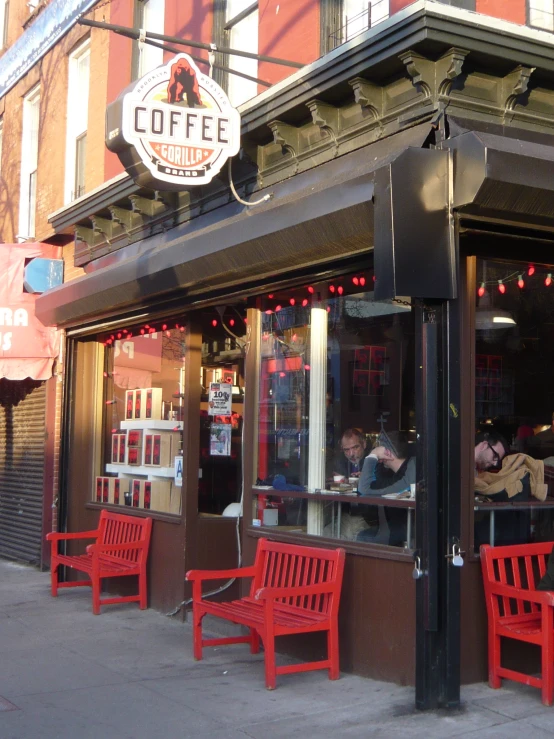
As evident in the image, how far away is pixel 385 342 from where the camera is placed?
23.6ft

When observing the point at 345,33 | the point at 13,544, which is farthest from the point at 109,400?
the point at 345,33

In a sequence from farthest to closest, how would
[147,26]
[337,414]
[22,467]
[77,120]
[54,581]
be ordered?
1. [22,467]
2. [77,120]
3. [147,26]
4. [54,581]
5. [337,414]

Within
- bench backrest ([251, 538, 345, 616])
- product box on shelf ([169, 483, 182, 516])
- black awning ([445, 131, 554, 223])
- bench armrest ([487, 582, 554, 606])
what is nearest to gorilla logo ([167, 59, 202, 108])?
black awning ([445, 131, 554, 223])

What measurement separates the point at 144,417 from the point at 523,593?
223 inches

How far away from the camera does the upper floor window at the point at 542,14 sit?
712 cm

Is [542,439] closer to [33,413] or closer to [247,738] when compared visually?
[247,738]

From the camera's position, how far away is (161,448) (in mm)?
10023

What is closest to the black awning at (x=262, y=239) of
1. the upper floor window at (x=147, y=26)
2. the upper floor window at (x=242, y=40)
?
the upper floor window at (x=242, y=40)

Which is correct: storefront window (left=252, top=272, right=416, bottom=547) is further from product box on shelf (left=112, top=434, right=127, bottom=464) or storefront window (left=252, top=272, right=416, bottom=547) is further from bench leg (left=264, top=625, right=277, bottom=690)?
product box on shelf (left=112, top=434, right=127, bottom=464)

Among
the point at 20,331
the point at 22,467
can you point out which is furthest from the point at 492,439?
the point at 22,467

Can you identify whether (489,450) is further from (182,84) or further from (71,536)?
(71,536)

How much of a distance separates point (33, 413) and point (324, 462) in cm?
675

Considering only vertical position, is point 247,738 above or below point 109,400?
below

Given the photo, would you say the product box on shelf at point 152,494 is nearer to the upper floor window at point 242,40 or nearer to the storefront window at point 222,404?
the storefront window at point 222,404
